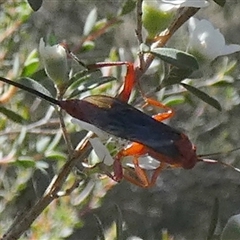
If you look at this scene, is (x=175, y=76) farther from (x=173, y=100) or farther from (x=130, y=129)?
(x=173, y=100)

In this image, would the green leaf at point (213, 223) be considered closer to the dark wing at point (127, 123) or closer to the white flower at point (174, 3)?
the dark wing at point (127, 123)

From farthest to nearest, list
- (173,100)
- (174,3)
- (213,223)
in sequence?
(173,100), (213,223), (174,3)

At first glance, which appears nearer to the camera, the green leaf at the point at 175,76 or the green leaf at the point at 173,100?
the green leaf at the point at 175,76

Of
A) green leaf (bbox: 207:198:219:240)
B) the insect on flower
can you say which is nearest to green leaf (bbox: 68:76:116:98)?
the insect on flower

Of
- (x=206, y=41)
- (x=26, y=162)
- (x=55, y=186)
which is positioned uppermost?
(x=206, y=41)

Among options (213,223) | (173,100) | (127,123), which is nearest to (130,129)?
(127,123)

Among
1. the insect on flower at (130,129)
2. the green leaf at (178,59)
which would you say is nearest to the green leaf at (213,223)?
the insect on flower at (130,129)

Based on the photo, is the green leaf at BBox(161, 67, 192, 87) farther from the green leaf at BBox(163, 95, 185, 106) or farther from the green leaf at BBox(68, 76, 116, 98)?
the green leaf at BBox(163, 95, 185, 106)
